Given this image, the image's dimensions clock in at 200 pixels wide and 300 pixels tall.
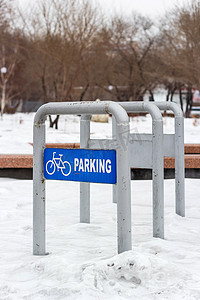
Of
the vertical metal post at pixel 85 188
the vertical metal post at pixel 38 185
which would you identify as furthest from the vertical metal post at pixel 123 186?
the vertical metal post at pixel 85 188

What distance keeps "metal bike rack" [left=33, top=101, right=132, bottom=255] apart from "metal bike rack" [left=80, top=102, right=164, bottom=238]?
86cm

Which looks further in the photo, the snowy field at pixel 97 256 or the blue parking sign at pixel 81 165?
the blue parking sign at pixel 81 165

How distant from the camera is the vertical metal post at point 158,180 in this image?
3730mm

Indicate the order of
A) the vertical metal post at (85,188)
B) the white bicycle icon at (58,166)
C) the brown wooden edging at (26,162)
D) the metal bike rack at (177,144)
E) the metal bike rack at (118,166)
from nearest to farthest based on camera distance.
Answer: the metal bike rack at (118,166)
the white bicycle icon at (58,166)
the vertical metal post at (85,188)
the metal bike rack at (177,144)
the brown wooden edging at (26,162)

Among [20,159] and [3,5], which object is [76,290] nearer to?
[20,159]

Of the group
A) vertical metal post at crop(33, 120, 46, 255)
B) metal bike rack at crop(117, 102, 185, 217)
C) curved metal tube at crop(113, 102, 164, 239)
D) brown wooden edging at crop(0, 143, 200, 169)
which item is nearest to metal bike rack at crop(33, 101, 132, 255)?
vertical metal post at crop(33, 120, 46, 255)

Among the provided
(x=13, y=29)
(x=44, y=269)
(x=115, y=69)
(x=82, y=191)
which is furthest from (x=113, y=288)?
(x=115, y=69)

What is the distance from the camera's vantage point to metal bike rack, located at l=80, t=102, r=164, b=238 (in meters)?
3.73

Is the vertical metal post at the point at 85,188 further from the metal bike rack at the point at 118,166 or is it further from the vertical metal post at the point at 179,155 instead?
the metal bike rack at the point at 118,166

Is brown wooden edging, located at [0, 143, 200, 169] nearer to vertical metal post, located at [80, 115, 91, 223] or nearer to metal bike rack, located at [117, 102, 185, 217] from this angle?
metal bike rack, located at [117, 102, 185, 217]

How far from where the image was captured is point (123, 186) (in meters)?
2.84

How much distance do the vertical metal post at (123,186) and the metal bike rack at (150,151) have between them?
0.88m

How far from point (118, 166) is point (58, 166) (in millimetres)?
467

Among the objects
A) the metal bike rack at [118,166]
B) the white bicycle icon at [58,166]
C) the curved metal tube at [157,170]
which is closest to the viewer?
the metal bike rack at [118,166]
